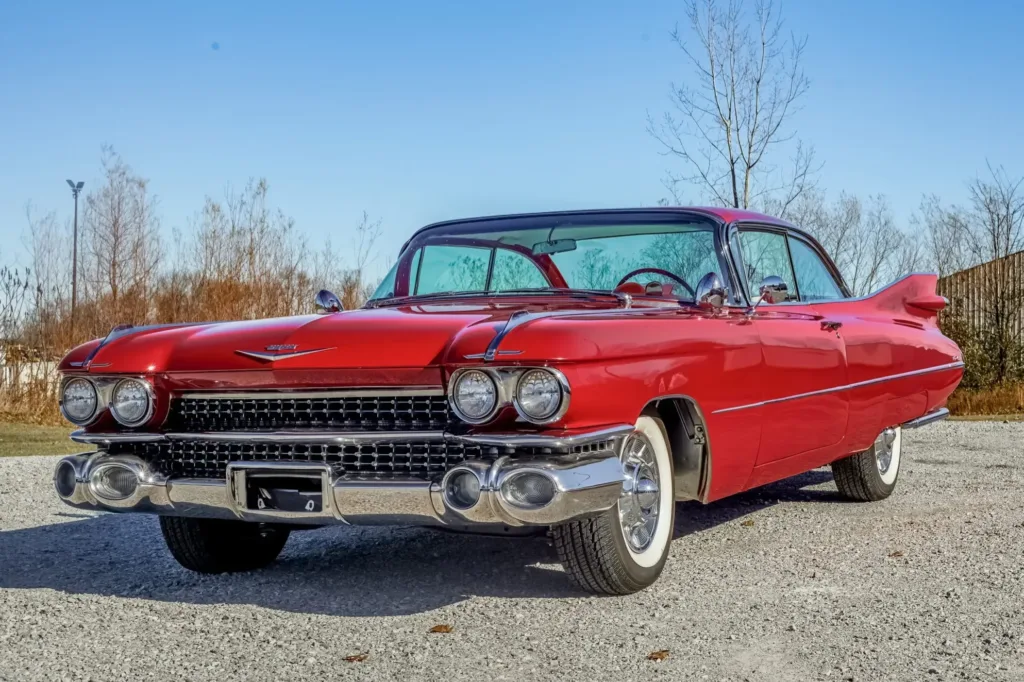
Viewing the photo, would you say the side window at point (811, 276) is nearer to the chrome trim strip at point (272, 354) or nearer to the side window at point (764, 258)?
the side window at point (764, 258)

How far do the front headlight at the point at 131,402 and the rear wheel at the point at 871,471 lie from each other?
388cm

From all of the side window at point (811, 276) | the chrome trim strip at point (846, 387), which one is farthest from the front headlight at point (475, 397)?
the side window at point (811, 276)

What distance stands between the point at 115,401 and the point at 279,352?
78 centimetres

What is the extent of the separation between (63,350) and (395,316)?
10.1 metres

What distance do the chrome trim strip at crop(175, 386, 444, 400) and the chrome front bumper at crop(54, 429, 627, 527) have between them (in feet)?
0.82

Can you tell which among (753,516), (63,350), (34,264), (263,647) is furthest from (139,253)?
(263,647)

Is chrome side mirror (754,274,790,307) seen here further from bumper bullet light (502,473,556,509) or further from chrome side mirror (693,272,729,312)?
bumper bullet light (502,473,556,509)

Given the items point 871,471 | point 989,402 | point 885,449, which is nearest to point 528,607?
point 871,471

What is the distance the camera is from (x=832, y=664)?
130 inches

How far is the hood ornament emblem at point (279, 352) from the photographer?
13.0 ft

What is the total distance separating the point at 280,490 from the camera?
401 centimetres

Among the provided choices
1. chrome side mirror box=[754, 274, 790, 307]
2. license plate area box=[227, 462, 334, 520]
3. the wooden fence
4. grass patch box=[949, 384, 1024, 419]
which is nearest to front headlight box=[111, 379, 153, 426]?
license plate area box=[227, 462, 334, 520]

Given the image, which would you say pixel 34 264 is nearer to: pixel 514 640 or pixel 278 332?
pixel 278 332

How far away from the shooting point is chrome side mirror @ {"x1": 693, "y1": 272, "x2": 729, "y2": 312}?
15.5 ft
